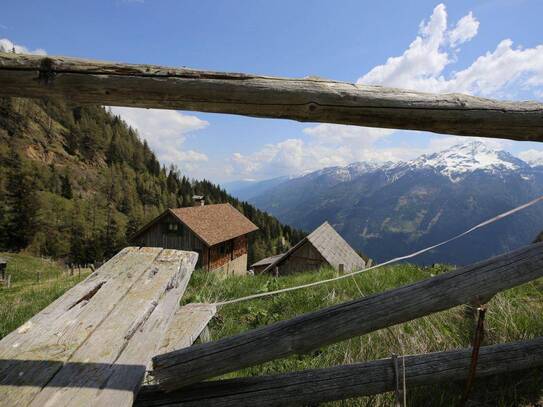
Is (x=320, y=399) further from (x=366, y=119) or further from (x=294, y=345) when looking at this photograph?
(x=366, y=119)

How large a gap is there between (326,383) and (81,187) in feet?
337

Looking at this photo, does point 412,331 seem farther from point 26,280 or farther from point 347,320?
point 26,280

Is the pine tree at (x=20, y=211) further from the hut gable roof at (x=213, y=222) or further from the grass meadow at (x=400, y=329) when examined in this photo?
the grass meadow at (x=400, y=329)

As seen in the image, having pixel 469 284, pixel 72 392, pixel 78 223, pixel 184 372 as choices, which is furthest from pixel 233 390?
pixel 78 223

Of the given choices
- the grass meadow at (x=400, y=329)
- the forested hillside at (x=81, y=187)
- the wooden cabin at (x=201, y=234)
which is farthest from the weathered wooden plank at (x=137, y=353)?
the forested hillside at (x=81, y=187)

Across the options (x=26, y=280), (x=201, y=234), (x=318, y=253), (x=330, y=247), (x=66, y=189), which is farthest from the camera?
(x=66, y=189)

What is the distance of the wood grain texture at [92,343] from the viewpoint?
4.95ft

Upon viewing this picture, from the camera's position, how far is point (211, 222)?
38125 millimetres

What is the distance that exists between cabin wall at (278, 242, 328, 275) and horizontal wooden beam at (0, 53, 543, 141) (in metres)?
32.4

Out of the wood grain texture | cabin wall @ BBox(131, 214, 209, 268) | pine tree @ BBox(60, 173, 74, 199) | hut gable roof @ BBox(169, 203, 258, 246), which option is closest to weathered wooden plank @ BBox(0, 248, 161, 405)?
the wood grain texture

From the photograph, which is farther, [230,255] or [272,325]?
[230,255]

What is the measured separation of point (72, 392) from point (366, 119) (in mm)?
1974

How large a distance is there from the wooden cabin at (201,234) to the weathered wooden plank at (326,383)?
3170cm

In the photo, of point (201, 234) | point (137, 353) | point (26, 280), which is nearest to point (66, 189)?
point (26, 280)
